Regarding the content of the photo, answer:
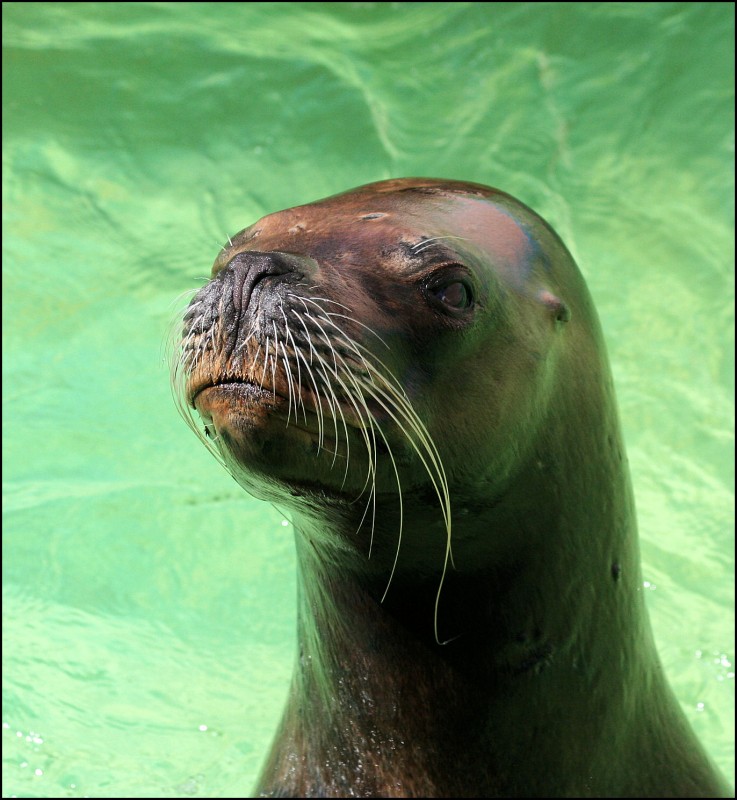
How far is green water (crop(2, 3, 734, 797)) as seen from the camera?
15.6ft

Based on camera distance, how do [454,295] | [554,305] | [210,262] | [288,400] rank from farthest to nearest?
[210,262], [554,305], [454,295], [288,400]

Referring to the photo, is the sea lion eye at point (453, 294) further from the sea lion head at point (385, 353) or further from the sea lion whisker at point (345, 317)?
the sea lion whisker at point (345, 317)

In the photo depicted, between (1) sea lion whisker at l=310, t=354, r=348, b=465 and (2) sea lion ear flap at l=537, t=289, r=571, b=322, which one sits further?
(2) sea lion ear flap at l=537, t=289, r=571, b=322

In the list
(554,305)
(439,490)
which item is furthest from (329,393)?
(554,305)

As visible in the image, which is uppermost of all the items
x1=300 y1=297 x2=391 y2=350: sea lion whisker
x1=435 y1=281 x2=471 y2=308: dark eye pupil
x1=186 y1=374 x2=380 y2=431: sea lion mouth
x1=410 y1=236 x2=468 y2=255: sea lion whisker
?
x1=410 y1=236 x2=468 y2=255: sea lion whisker

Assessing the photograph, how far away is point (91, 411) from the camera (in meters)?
6.04

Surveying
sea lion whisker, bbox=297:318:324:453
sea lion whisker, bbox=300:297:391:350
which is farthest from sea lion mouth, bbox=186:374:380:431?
sea lion whisker, bbox=300:297:391:350

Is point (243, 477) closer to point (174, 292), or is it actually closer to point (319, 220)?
point (319, 220)

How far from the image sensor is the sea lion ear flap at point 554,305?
2.75 meters

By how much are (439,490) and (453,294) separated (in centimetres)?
40

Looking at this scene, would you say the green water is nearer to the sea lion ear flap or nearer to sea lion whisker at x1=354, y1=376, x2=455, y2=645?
sea lion whisker at x1=354, y1=376, x2=455, y2=645

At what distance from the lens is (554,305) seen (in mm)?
2758

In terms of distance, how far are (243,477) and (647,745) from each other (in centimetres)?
138

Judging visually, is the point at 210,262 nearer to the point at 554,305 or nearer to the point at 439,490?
the point at 554,305
